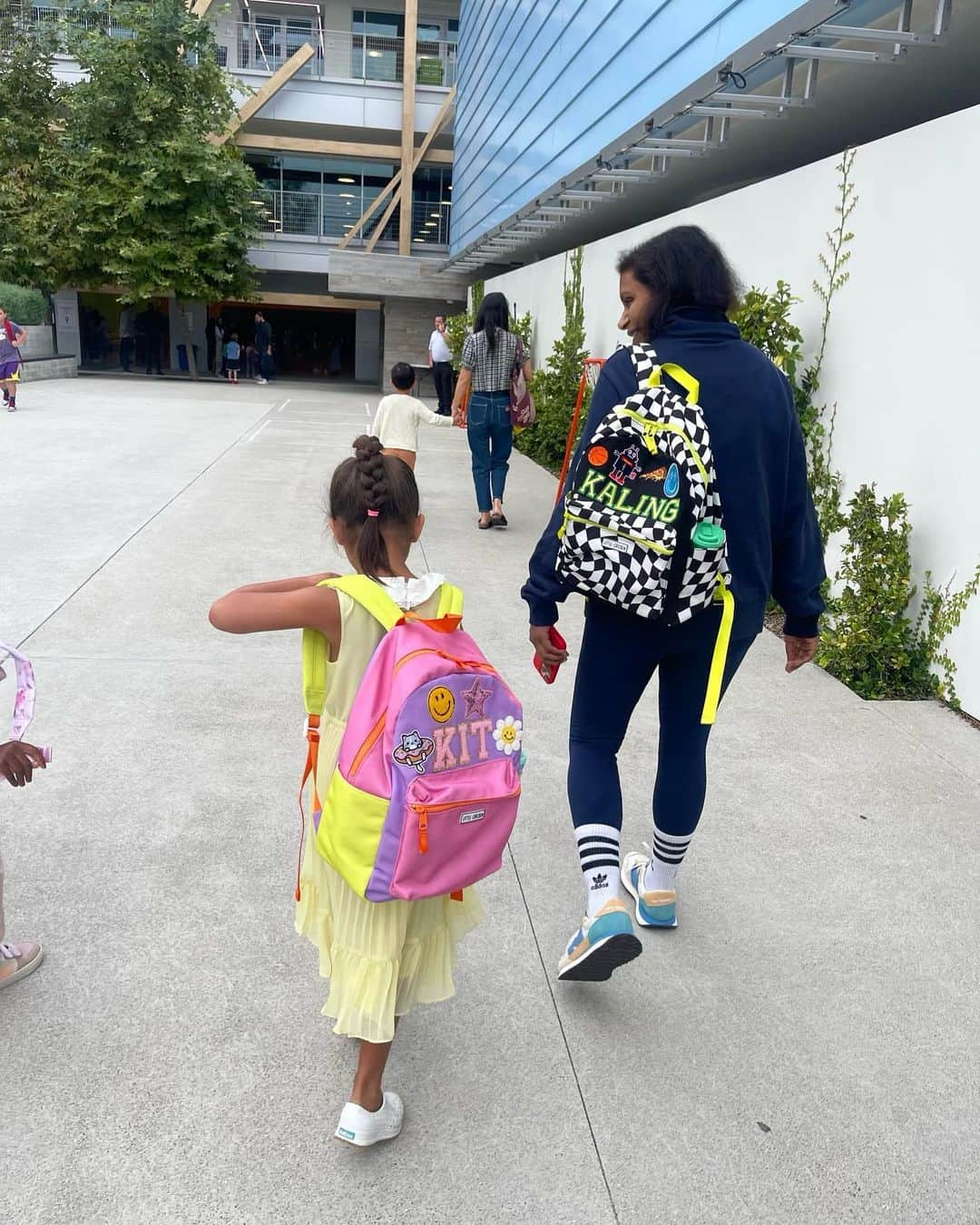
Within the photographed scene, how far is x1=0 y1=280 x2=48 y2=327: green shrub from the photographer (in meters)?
23.5

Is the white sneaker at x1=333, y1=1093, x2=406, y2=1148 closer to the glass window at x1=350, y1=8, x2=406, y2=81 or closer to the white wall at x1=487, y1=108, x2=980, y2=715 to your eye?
the white wall at x1=487, y1=108, x2=980, y2=715

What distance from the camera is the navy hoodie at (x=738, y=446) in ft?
7.76

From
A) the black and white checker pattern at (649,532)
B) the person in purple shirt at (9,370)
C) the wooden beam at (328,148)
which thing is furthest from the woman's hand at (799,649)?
the wooden beam at (328,148)

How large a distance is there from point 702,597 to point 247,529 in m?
5.99

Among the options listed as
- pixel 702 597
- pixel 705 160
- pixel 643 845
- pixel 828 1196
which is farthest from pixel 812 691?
pixel 705 160

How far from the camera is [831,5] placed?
575 cm

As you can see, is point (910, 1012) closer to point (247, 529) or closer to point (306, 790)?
point (306, 790)

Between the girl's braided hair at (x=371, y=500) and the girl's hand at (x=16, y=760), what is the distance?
831mm

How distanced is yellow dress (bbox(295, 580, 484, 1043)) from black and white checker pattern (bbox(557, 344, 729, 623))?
452 millimetres

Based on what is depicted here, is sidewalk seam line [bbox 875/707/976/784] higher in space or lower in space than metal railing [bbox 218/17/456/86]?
lower

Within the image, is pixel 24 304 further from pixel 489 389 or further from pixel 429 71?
pixel 489 389

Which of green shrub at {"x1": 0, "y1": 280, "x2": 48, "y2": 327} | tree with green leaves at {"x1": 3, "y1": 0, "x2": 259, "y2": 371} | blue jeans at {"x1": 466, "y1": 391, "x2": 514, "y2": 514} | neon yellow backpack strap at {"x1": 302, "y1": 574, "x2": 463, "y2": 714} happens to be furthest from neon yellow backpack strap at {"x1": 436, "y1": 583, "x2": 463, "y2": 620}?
tree with green leaves at {"x1": 3, "y1": 0, "x2": 259, "y2": 371}

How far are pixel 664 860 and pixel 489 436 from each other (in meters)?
5.86

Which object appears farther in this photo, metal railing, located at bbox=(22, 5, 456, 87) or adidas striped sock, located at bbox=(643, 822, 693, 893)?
metal railing, located at bbox=(22, 5, 456, 87)
